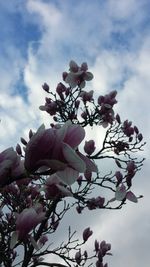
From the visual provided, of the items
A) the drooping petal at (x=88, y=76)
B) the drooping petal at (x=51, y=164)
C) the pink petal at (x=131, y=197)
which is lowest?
the drooping petal at (x=51, y=164)

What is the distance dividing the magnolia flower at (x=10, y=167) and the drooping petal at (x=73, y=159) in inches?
6.4

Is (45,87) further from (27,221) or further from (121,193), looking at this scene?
(27,221)

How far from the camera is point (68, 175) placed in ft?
4.32

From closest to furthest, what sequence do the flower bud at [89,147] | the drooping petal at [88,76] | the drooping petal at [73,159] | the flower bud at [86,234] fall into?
the drooping petal at [73,159] < the flower bud at [89,147] < the flower bud at [86,234] < the drooping petal at [88,76]

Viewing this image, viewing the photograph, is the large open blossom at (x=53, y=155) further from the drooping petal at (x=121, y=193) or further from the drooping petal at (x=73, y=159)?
the drooping petal at (x=121, y=193)

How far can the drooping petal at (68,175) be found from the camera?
1.31 meters

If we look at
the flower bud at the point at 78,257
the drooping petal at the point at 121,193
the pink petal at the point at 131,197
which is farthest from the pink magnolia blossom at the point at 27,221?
the flower bud at the point at 78,257

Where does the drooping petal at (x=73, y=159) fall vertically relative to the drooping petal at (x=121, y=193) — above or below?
below

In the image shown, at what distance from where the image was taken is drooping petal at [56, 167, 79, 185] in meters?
1.31

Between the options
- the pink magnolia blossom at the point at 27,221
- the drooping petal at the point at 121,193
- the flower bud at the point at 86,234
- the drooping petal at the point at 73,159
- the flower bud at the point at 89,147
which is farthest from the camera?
the flower bud at the point at 86,234

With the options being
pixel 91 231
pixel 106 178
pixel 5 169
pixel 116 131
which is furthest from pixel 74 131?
pixel 116 131

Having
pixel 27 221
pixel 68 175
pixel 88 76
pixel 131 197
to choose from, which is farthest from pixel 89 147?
pixel 68 175

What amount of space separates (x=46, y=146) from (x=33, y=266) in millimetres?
4598

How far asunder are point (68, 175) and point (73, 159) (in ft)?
0.28
